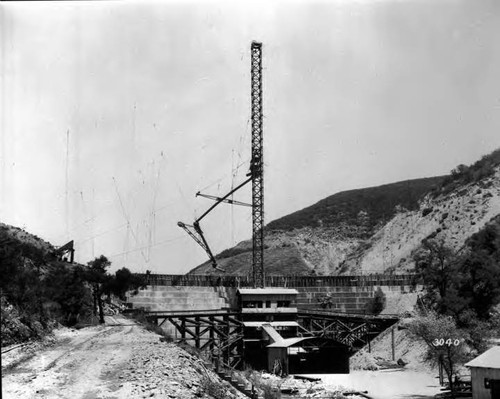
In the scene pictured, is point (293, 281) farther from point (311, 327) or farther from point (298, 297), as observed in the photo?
point (311, 327)

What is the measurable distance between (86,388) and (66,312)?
126 ft

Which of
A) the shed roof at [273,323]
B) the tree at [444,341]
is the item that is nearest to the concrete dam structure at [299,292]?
the shed roof at [273,323]

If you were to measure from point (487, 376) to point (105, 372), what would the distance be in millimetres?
28512

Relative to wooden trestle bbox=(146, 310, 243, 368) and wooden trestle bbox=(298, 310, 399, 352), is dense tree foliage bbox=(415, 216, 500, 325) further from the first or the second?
wooden trestle bbox=(146, 310, 243, 368)

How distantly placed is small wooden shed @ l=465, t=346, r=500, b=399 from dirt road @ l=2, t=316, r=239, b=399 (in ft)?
69.6

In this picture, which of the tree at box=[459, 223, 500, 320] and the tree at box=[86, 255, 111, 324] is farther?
the tree at box=[459, 223, 500, 320]

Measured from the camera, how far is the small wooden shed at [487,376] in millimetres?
46625

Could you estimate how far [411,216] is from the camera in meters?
185

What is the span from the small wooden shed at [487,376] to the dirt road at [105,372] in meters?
21.2

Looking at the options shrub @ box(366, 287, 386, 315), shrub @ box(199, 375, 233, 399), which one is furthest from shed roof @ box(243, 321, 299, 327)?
shrub @ box(199, 375, 233, 399)

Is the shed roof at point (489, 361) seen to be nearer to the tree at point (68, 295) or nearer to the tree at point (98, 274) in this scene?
the tree at point (68, 295)

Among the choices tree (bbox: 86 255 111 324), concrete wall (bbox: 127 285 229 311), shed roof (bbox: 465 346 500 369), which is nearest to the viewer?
shed roof (bbox: 465 346 500 369)

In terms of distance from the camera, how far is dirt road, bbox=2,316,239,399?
31261mm

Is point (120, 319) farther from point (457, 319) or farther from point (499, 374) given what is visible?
point (499, 374)
